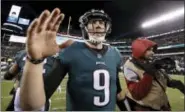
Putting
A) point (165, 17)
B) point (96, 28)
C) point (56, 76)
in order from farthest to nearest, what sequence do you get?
point (165, 17) < point (96, 28) < point (56, 76)

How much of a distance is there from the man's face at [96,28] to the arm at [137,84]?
27 centimetres

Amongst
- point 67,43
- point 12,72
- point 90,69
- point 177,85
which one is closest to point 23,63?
point 12,72

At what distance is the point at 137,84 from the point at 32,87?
0.97 metres

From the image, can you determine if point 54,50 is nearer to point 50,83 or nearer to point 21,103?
point 21,103

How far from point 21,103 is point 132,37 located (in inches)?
41.7

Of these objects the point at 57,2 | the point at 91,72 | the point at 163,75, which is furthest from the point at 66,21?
the point at 163,75

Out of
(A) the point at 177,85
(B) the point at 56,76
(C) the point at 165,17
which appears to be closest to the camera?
(B) the point at 56,76

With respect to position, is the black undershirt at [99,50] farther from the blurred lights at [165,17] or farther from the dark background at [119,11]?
the blurred lights at [165,17]

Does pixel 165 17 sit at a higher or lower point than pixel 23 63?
higher

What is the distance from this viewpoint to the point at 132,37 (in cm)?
171

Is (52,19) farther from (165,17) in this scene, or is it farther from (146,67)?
(165,17)

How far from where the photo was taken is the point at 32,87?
0.72 metres

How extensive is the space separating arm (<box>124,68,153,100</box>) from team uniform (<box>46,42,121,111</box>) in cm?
20

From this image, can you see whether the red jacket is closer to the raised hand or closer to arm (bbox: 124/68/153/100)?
arm (bbox: 124/68/153/100)
